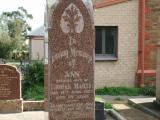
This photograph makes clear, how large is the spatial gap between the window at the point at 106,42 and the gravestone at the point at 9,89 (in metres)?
5.57

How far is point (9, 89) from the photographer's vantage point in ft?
48.5

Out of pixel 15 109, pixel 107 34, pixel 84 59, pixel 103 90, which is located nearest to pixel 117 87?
pixel 103 90

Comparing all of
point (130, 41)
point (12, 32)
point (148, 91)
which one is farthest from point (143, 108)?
point (12, 32)

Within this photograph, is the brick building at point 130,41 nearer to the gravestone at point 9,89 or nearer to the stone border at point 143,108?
the stone border at point 143,108

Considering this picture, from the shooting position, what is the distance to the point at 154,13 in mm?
19516

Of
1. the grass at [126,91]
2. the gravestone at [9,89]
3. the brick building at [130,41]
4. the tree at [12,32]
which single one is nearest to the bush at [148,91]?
the grass at [126,91]

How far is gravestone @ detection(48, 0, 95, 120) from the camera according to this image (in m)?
8.48

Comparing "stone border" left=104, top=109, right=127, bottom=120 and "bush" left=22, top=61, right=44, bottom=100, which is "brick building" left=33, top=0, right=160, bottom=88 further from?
"stone border" left=104, top=109, right=127, bottom=120

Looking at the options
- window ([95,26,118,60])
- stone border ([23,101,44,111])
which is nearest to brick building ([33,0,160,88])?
window ([95,26,118,60])

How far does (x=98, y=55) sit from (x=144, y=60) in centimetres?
189

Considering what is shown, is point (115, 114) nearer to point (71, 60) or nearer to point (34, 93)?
point (71, 60)

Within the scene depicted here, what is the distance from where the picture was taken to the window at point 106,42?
64.3 ft

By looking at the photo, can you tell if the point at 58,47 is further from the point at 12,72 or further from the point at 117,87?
the point at 117,87

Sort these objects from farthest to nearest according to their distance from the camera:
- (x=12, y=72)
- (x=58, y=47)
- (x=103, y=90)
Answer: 1. (x=103, y=90)
2. (x=12, y=72)
3. (x=58, y=47)
